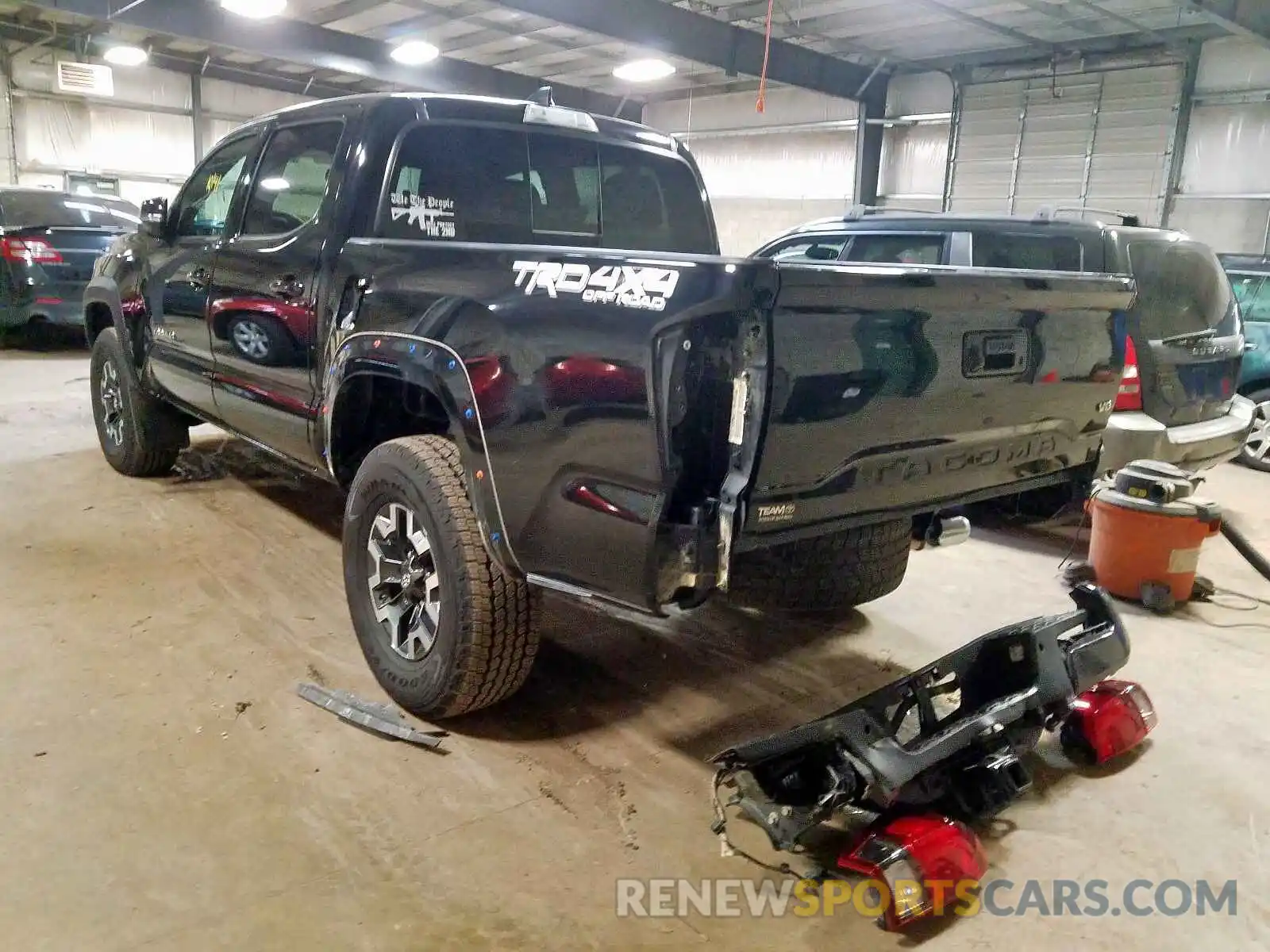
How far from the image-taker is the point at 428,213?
10.5 ft

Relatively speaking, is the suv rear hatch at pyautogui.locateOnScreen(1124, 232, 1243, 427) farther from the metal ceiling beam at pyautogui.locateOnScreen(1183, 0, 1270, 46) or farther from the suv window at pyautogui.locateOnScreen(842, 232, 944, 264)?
the metal ceiling beam at pyautogui.locateOnScreen(1183, 0, 1270, 46)

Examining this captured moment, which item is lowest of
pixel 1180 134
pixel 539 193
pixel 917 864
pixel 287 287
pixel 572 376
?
pixel 917 864

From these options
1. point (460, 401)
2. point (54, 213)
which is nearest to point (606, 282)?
point (460, 401)

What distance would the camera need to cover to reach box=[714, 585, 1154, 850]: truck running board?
219 cm

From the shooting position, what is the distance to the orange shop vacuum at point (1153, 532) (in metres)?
3.96

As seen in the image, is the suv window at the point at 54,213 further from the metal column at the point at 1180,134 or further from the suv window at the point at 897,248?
the metal column at the point at 1180,134

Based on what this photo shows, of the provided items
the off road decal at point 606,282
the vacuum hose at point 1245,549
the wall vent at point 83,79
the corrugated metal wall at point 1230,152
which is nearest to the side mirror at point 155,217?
the off road decal at point 606,282

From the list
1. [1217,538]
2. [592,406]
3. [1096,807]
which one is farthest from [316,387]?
[1217,538]

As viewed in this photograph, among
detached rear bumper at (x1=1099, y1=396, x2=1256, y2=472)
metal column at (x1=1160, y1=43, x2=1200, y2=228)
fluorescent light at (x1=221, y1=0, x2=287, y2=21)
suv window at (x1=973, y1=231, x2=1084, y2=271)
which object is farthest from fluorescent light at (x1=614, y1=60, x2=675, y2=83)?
detached rear bumper at (x1=1099, y1=396, x2=1256, y2=472)

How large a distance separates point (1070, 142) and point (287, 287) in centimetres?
1011

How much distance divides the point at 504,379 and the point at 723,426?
62cm

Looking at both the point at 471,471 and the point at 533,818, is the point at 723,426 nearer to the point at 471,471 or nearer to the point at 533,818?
the point at 471,471

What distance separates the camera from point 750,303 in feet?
6.42

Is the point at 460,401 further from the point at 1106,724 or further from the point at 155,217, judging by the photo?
the point at 155,217
